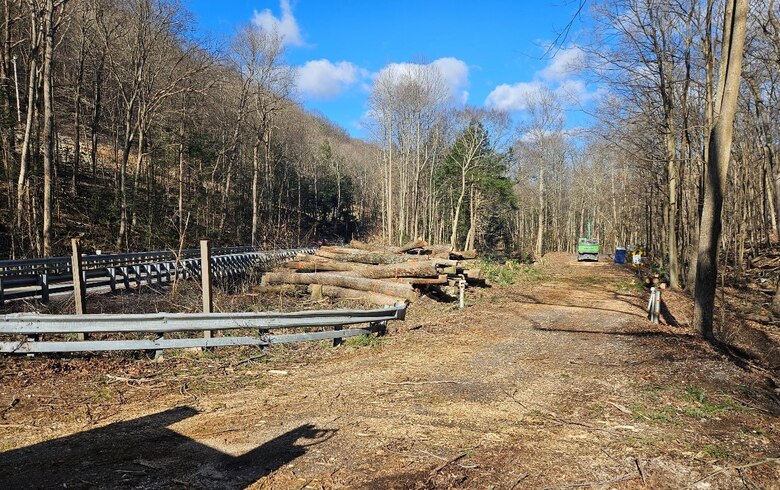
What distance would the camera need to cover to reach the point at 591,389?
6.23 m

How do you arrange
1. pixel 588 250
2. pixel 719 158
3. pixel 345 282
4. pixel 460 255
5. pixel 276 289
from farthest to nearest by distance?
pixel 588 250 → pixel 460 255 → pixel 276 289 → pixel 345 282 → pixel 719 158

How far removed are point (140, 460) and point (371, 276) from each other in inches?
450

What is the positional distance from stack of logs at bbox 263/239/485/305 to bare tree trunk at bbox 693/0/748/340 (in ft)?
22.6

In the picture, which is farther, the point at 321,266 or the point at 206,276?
the point at 321,266

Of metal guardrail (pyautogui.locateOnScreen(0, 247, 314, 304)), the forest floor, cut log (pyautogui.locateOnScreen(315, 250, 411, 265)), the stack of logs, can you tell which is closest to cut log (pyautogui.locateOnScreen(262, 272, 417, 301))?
the stack of logs

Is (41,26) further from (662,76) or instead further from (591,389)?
(662,76)

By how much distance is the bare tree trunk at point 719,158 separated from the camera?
8898mm

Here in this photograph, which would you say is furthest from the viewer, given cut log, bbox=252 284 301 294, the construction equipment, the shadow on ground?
the construction equipment

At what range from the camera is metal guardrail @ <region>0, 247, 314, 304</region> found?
1323cm

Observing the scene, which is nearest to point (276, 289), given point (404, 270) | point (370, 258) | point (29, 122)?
point (370, 258)

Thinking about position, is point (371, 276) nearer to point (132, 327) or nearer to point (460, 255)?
point (460, 255)

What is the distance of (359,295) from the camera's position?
14203 mm

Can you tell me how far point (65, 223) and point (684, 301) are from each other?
30.6m

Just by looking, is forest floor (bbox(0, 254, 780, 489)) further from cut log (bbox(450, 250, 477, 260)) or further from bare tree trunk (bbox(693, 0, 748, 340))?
cut log (bbox(450, 250, 477, 260))
